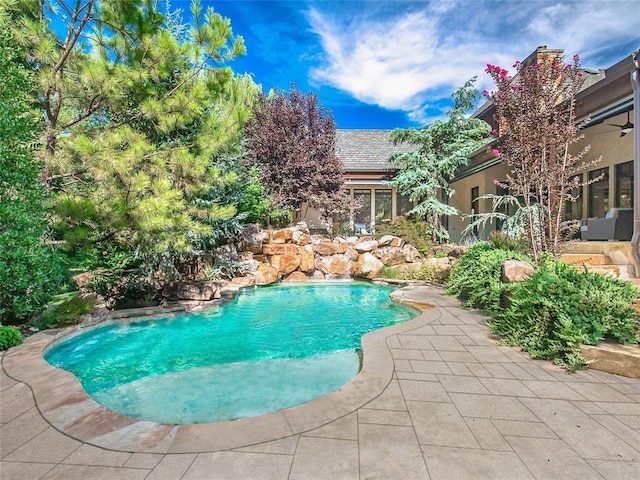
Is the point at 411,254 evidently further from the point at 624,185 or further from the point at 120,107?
the point at 120,107

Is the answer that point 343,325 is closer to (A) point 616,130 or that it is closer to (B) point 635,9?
(A) point 616,130

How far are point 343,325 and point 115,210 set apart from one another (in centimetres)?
440

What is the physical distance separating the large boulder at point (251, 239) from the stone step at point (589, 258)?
27.7 feet

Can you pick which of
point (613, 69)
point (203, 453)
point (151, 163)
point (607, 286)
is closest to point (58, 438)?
point (203, 453)

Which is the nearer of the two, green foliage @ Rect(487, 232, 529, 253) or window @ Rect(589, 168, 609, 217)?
green foliage @ Rect(487, 232, 529, 253)

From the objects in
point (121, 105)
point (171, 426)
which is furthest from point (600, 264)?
point (121, 105)

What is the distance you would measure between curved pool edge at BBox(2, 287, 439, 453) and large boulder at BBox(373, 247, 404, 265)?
28.6 feet

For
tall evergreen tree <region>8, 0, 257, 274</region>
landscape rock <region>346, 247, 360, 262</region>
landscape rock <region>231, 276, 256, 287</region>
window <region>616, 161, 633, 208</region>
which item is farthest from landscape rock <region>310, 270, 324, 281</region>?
window <region>616, 161, 633, 208</region>

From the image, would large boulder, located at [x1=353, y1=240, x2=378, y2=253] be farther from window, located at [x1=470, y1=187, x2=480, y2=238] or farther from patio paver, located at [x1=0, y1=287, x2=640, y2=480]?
patio paver, located at [x1=0, y1=287, x2=640, y2=480]

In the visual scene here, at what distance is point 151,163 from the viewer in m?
5.52

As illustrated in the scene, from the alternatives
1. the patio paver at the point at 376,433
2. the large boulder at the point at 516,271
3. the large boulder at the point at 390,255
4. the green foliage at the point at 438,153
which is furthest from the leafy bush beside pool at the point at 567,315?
the green foliage at the point at 438,153

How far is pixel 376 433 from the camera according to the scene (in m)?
2.27

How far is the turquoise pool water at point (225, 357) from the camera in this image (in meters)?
3.42

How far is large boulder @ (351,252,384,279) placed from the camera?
1157 centimetres
